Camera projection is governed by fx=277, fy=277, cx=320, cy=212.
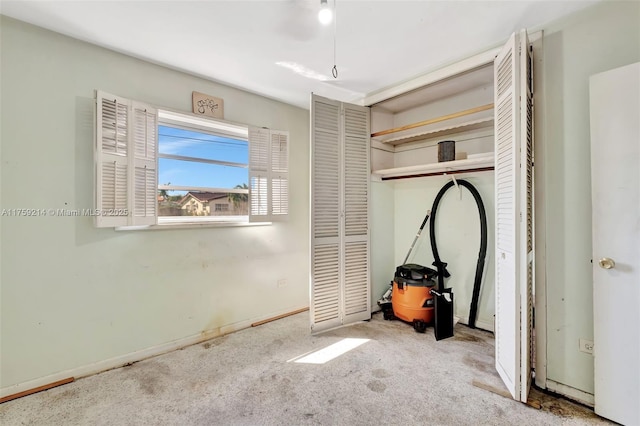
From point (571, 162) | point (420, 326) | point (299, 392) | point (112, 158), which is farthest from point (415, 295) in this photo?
point (112, 158)

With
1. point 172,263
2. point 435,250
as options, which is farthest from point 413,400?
point 172,263

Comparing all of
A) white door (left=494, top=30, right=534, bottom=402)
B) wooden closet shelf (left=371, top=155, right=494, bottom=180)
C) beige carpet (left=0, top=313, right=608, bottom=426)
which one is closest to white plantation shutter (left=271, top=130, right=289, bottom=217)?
wooden closet shelf (left=371, top=155, right=494, bottom=180)

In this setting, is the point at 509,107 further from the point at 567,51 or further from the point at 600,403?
the point at 600,403

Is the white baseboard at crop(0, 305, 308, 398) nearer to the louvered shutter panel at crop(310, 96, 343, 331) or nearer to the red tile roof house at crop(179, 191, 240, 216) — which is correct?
the louvered shutter panel at crop(310, 96, 343, 331)

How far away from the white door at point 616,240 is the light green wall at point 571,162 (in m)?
0.12

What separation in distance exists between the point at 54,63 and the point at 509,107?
331cm

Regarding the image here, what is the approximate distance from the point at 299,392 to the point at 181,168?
88.6 inches

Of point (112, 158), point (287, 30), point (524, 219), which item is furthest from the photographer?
point (112, 158)

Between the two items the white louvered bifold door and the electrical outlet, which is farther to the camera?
the white louvered bifold door

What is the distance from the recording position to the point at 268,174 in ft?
10.2

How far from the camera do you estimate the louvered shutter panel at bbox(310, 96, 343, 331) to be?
113 inches

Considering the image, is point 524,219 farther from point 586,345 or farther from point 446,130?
point 446,130

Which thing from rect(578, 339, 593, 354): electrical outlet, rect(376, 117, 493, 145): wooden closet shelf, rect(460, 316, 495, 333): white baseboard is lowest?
rect(460, 316, 495, 333): white baseboard

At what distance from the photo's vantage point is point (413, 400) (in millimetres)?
1858
